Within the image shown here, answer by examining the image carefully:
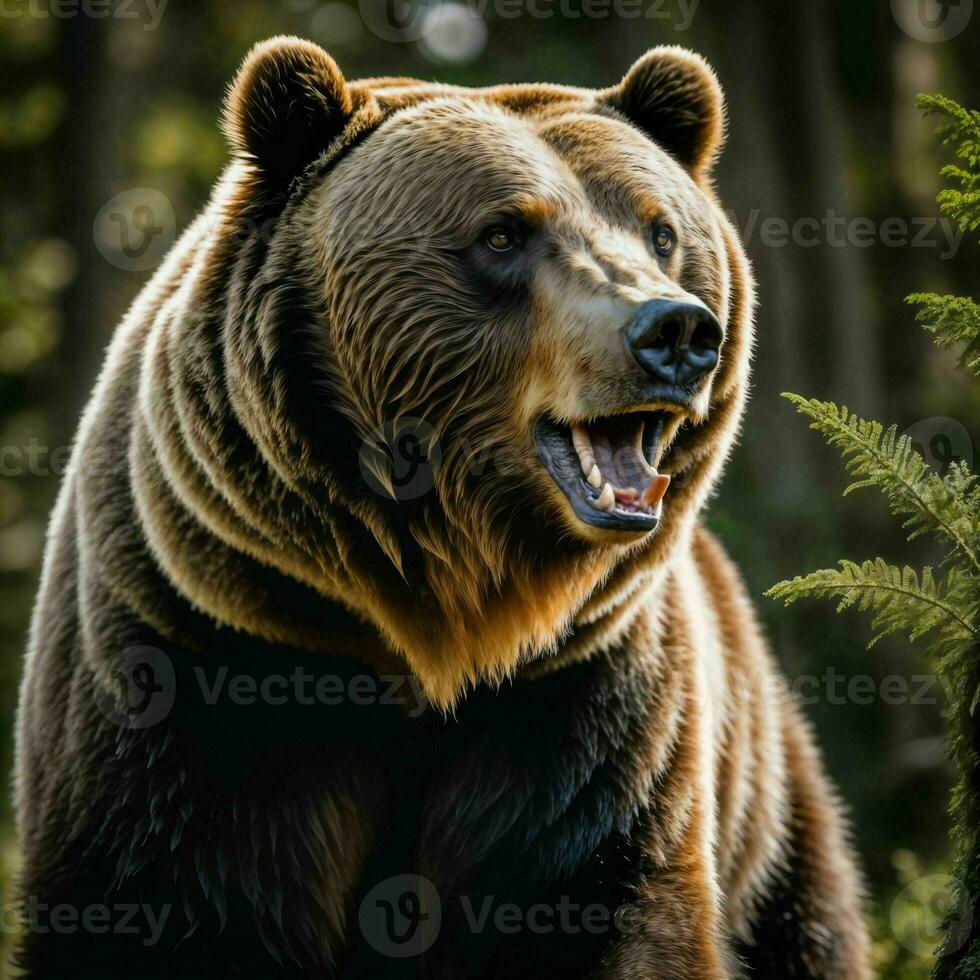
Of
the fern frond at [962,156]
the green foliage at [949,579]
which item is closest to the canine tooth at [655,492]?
the green foliage at [949,579]

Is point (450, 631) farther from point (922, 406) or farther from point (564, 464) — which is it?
point (922, 406)

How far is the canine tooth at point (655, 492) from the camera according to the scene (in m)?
3.36

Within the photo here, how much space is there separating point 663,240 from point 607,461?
26.9 inches

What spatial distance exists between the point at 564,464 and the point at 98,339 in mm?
8405

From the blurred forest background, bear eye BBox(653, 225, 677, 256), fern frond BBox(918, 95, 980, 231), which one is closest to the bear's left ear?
bear eye BBox(653, 225, 677, 256)

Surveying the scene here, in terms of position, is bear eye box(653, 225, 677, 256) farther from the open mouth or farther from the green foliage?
the green foliage

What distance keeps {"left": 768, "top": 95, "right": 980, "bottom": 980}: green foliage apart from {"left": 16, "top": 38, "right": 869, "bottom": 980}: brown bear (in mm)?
467

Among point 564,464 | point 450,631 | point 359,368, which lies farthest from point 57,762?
point 564,464

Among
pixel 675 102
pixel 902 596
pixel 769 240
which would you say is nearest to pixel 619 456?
pixel 902 596

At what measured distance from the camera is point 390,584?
3750mm

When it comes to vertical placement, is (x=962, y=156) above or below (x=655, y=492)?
above

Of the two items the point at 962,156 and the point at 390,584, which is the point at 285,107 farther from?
the point at 962,156

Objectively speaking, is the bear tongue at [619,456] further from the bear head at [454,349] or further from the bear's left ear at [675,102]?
the bear's left ear at [675,102]

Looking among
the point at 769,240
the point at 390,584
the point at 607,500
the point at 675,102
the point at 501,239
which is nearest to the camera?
the point at 607,500
